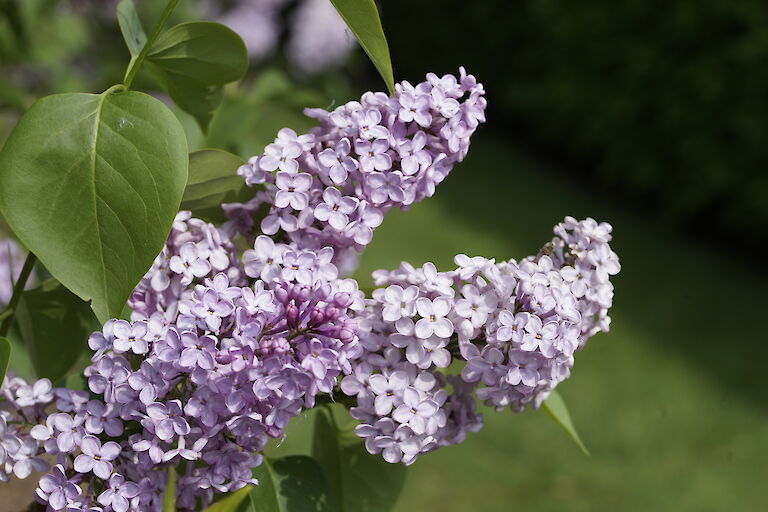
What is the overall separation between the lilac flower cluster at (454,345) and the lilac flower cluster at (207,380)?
0.11ft

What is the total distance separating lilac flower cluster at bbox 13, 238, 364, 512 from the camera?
68cm

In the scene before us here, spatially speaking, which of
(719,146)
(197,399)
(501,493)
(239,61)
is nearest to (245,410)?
(197,399)

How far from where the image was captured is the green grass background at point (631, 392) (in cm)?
329

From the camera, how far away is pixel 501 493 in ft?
10.6

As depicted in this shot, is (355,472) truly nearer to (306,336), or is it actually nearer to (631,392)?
(306,336)

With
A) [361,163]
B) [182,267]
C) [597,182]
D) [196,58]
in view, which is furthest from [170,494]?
[597,182]

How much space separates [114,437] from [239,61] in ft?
1.30

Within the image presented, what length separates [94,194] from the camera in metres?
0.69

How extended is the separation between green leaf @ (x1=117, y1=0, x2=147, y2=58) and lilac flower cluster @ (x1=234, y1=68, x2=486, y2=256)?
0.20 metres

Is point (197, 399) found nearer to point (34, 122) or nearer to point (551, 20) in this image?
point (34, 122)

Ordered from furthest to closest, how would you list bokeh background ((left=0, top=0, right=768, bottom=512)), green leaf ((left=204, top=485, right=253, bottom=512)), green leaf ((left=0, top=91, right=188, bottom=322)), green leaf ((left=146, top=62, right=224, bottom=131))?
bokeh background ((left=0, top=0, right=768, bottom=512)), green leaf ((left=146, top=62, right=224, bottom=131)), green leaf ((left=204, top=485, right=253, bottom=512)), green leaf ((left=0, top=91, right=188, bottom=322))

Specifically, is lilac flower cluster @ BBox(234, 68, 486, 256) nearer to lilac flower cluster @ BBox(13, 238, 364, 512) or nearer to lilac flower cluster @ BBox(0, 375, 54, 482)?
lilac flower cluster @ BBox(13, 238, 364, 512)

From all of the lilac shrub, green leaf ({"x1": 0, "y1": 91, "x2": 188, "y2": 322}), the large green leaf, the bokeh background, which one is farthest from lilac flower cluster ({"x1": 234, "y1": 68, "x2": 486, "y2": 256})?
the bokeh background

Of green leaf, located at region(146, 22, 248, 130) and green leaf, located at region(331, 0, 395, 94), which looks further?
green leaf, located at region(146, 22, 248, 130)
